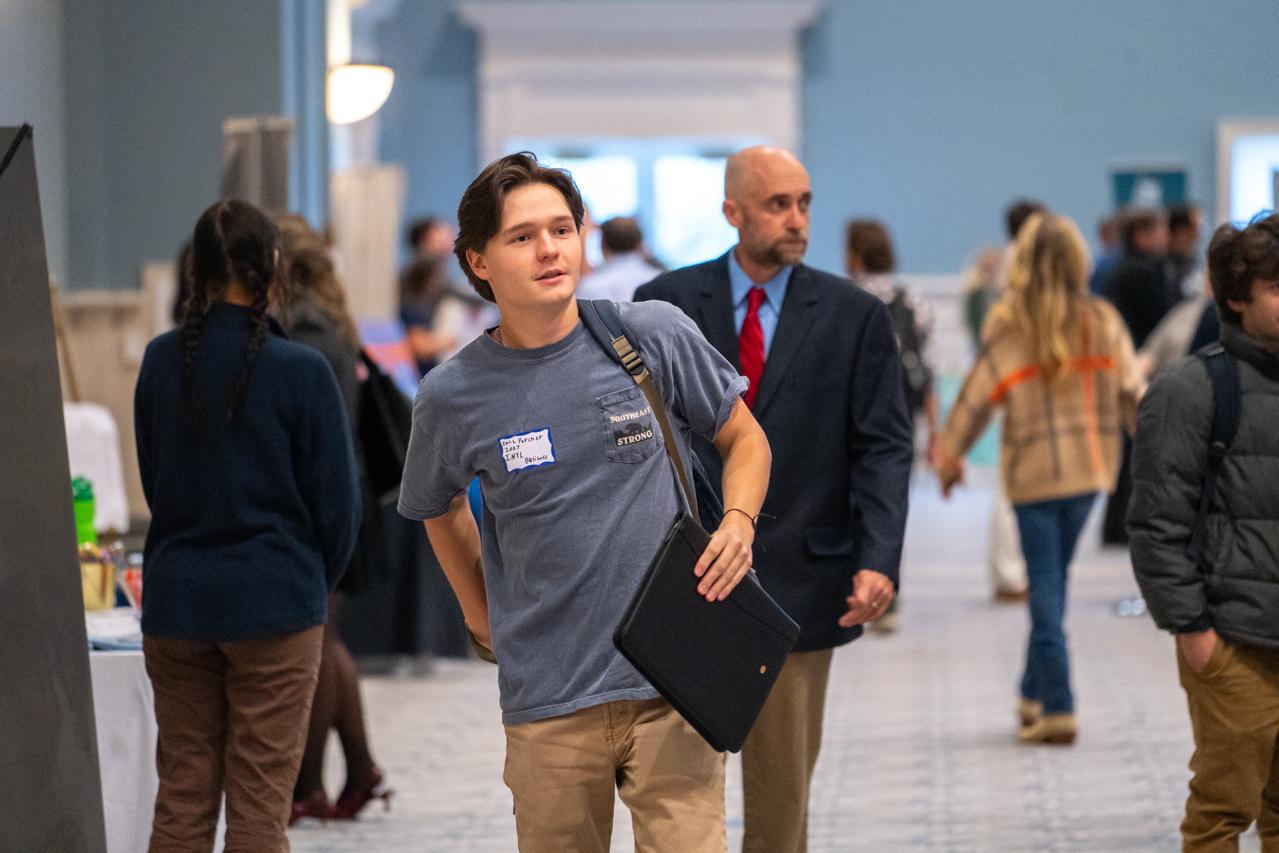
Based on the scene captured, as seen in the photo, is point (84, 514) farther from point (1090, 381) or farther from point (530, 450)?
point (1090, 381)

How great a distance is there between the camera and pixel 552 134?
1512 centimetres

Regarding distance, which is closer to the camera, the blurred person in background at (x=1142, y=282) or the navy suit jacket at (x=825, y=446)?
the navy suit jacket at (x=825, y=446)

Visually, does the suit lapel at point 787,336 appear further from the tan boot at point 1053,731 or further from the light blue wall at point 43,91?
the light blue wall at point 43,91

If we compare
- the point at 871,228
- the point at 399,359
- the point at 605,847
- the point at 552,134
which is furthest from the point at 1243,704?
the point at 552,134

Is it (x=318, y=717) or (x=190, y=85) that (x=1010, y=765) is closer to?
(x=318, y=717)

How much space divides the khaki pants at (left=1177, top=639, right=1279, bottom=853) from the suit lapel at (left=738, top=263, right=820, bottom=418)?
3.37ft

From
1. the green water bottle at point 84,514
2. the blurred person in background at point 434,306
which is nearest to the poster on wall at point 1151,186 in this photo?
the blurred person in background at point 434,306

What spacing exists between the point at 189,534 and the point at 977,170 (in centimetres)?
1326

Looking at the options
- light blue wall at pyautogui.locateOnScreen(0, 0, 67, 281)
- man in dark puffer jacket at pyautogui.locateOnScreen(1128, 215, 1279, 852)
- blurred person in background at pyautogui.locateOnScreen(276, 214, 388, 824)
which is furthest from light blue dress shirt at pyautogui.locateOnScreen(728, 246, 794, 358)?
light blue wall at pyautogui.locateOnScreen(0, 0, 67, 281)

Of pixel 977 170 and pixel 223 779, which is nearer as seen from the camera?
pixel 223 779

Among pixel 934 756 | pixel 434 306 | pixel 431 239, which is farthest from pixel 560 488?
pixel 431 239

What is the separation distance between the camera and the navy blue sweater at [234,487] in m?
2.96

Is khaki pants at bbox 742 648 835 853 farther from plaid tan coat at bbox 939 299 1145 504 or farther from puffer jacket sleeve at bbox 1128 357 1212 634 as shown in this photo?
plaid tan coat at bbox 939 299 1145 504

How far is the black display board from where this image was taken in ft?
8.66
